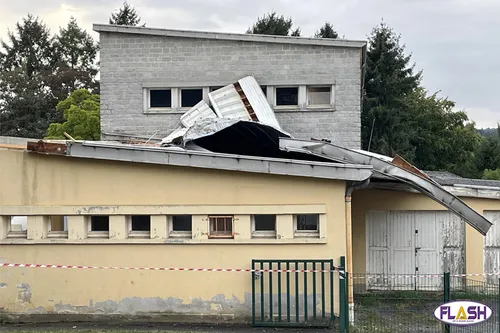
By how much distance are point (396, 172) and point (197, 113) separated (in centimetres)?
810

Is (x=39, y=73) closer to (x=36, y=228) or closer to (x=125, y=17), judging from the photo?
(x=125, y=17)

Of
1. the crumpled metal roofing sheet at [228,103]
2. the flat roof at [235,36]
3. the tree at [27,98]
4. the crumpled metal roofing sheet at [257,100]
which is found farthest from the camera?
the tree at [27,98]

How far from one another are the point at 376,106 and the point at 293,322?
1394 inches

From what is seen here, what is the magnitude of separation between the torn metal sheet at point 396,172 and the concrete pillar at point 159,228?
3.04 meters

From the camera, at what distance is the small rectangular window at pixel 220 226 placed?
443 inches

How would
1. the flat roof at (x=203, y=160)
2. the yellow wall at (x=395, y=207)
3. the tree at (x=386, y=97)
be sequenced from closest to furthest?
the flat roof at (x=203, y=160) < the yellow wall at (x=395, y=207) < the tree at (x=386, y=97)

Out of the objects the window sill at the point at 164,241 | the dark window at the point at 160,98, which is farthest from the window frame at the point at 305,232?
the dark window at the point at 160,98

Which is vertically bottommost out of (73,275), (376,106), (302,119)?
(73,275)

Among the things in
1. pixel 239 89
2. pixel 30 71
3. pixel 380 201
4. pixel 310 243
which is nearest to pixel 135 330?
pixel 310 243

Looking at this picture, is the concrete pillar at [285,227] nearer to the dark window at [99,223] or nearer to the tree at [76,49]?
the dark window at [99,223]

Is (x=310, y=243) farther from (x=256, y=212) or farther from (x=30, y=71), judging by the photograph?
(x=30, y=71)

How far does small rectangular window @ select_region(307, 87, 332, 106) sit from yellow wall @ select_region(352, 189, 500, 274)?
428 centimetres

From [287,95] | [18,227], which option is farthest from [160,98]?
[18,227]

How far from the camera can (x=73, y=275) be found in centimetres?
1134
